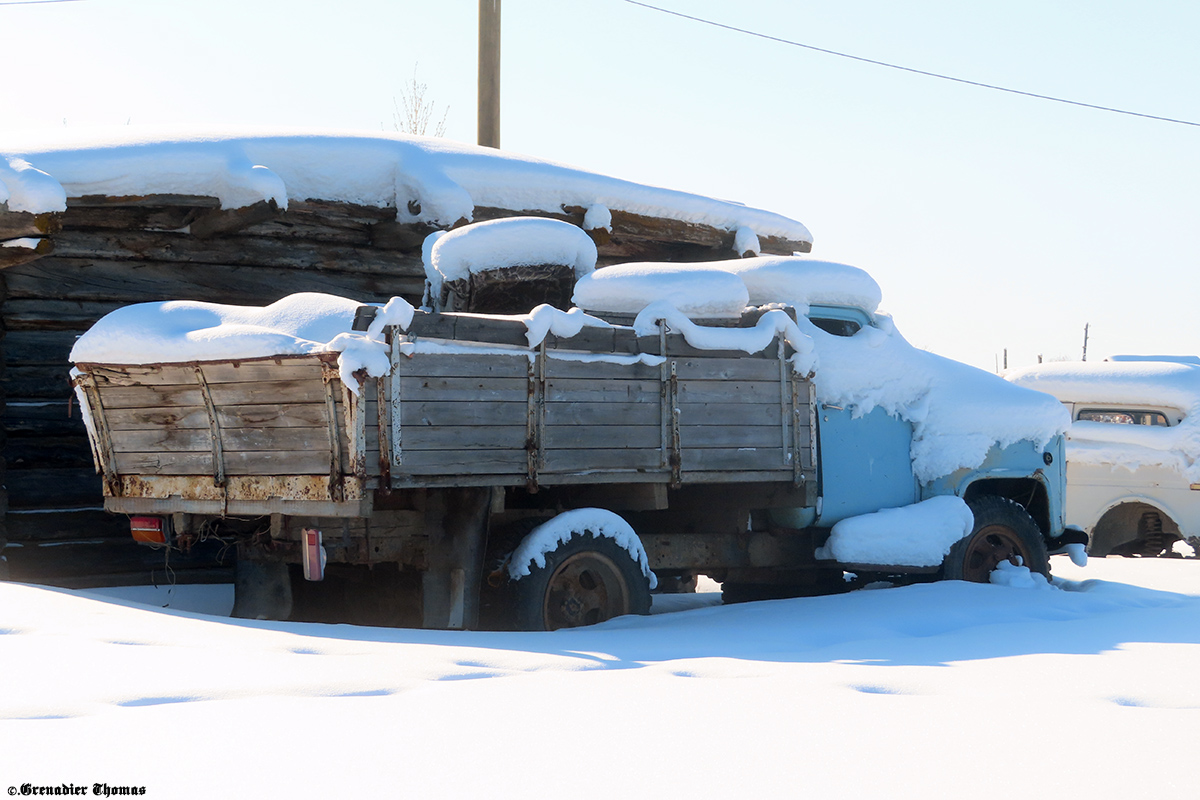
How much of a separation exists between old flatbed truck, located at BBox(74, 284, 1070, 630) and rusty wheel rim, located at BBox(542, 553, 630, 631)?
11 millimetres

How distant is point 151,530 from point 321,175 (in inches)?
162

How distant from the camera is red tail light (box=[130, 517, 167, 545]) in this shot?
20.7ft

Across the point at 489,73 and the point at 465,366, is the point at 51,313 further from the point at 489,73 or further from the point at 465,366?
the point at 489,73

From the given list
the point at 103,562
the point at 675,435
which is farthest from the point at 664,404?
the point at 103,562

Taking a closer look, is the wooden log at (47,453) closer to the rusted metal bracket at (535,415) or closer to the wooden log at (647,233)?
the wooden log at (647,233)

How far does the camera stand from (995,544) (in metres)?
8.19

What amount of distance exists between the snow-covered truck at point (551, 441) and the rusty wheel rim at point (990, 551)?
0.07 feet

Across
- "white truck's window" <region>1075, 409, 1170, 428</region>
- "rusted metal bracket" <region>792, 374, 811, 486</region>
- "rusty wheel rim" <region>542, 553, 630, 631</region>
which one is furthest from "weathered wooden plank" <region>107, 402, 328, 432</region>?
"white truck's window" <region>1075, 409, 1170, 428</region>

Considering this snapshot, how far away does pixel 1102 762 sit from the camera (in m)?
3.25

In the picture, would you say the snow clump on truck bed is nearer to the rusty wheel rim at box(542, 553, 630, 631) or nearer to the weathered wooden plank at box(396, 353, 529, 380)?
the rusty wheel rim at box(542, 553, 630, 631)

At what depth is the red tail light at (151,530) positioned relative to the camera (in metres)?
6.30

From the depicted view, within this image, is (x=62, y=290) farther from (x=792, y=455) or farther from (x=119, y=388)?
(x=792, y=455)

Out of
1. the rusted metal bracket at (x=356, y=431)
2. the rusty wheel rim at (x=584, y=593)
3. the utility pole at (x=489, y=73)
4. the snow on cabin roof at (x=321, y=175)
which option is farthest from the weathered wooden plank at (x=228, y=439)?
the utility pole at (x=489, y=73)

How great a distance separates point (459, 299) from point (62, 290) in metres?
3.51
